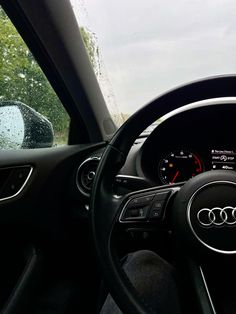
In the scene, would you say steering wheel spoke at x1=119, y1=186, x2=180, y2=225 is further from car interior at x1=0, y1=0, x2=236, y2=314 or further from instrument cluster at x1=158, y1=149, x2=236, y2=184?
instrument cluster at x1=158, y1=149, x2=236, y2=184

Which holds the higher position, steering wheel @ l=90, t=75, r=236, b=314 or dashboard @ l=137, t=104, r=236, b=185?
steering wheel @ l=90, t=75, r=236, b=314

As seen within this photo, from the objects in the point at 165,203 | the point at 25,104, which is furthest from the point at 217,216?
the point at 25,104

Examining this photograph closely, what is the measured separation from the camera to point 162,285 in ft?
4.91

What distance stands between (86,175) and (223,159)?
643 millimetres

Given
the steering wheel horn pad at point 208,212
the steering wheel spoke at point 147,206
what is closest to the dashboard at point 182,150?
the steering wheel spoke at point 147,206

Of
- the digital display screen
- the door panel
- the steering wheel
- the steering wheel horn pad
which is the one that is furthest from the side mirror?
the steering wheel horn pad

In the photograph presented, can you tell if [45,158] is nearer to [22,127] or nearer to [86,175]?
[86,175]

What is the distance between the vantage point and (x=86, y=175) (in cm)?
217

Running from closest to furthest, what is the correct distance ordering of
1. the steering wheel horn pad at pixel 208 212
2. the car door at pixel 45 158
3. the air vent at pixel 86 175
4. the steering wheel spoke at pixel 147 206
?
1. the steering wheel horn pad at pixel 208 212
2. the steering wheel spoke at pixel 147 206
3. the car door at pixel 45 158
4. the air vent at pixel 86 175

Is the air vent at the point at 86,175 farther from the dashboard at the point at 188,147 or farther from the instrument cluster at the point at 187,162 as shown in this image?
the instrument cluster at the point at 187,162

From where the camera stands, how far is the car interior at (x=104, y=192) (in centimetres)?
126

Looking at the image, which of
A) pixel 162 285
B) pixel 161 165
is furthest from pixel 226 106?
pixel 162 285

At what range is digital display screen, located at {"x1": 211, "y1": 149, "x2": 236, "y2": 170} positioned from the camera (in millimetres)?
2176

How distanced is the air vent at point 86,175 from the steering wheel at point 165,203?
0.68 meters
